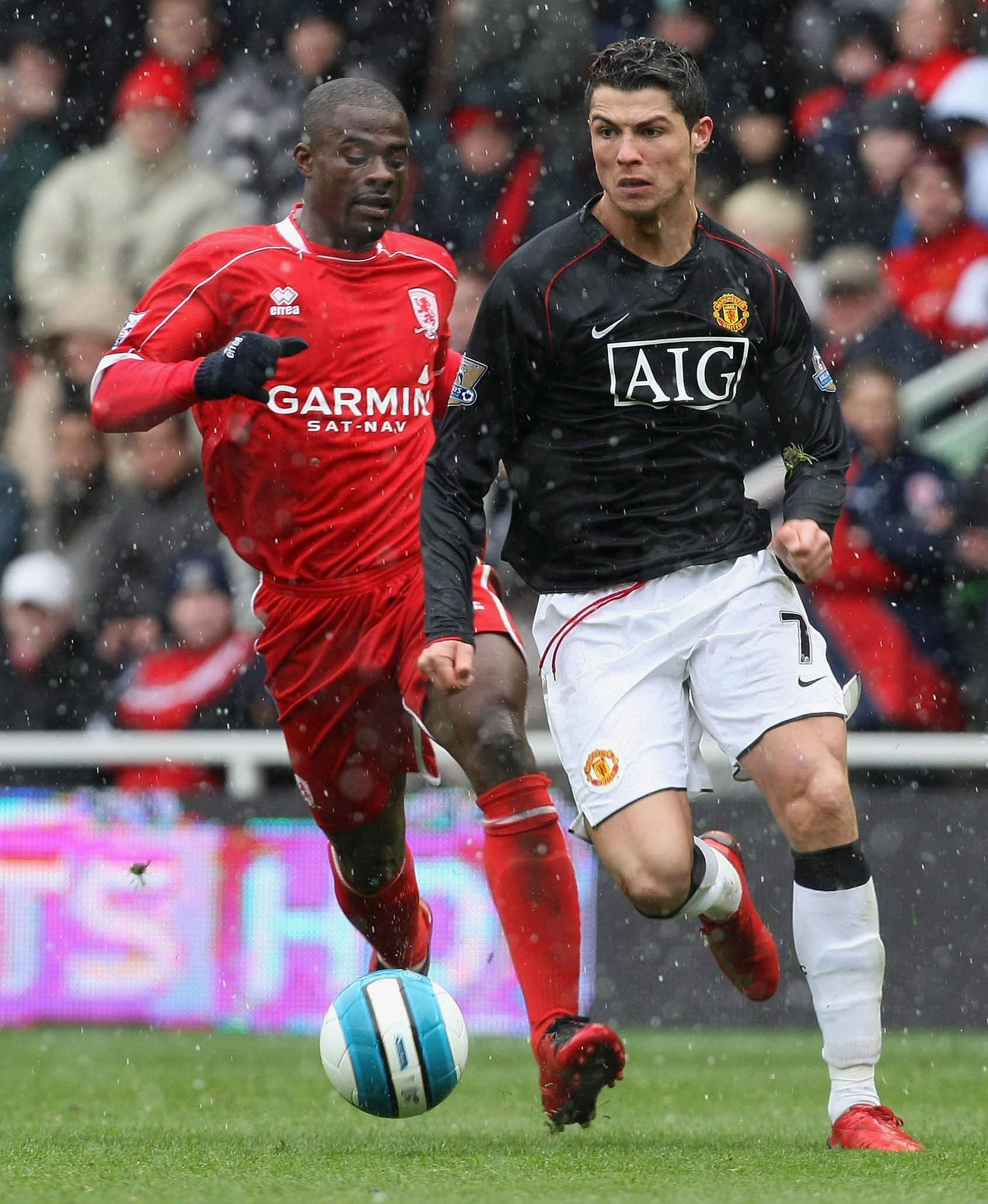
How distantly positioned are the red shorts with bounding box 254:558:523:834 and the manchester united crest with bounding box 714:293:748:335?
105 cm

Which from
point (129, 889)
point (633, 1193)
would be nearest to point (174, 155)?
point (129, 889)

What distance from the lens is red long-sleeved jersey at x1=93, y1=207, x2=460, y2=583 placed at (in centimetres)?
568

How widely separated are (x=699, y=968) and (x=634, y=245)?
4.05 meters

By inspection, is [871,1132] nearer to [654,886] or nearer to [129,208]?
[654,886]

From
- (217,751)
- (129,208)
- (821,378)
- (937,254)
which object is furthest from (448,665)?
(129,208)

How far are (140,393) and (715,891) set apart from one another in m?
1.91

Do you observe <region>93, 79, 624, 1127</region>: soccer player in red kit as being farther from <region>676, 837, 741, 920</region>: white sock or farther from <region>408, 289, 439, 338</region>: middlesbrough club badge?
<region>676, 837, 741, 920</region>: white sock

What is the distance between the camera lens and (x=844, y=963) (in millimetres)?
4629

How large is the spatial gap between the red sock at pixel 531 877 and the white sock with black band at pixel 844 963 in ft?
1.98

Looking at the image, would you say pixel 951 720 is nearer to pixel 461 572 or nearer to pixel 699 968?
pixel 699 968

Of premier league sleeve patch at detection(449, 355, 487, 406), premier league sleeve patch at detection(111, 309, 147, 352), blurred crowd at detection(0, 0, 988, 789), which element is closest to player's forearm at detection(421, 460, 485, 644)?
premier league sleeve patch at detection(449, 355, 487, 406)

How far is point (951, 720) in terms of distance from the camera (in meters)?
8.59

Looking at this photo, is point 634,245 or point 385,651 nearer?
point 634,245

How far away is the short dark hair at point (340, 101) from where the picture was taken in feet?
18.7
